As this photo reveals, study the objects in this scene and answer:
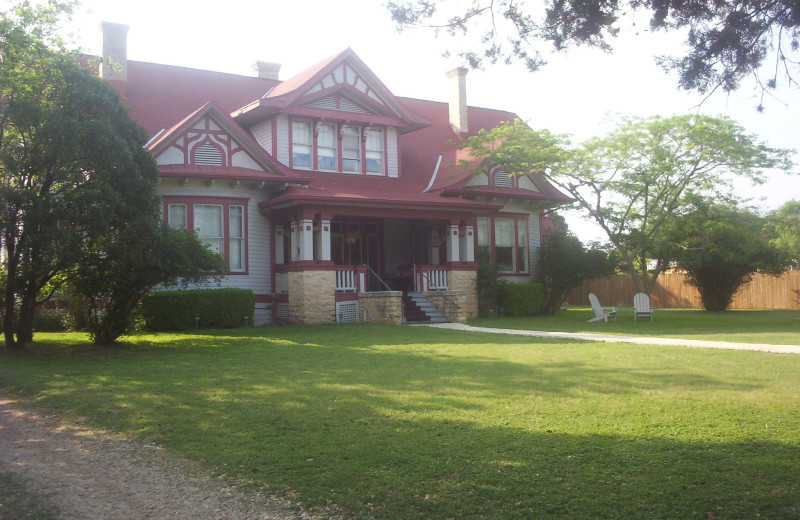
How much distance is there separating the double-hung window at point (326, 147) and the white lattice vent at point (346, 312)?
495 centimetres

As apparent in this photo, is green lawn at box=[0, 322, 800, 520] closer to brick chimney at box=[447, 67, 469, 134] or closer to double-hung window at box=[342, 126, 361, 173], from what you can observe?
double-hung window at box=[342, 126, 361, 173]

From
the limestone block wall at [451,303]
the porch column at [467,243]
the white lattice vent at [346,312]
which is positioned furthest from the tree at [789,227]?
the white lattice vent at [346,312]

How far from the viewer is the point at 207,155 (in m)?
20.3

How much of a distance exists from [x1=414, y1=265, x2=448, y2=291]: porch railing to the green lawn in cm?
978

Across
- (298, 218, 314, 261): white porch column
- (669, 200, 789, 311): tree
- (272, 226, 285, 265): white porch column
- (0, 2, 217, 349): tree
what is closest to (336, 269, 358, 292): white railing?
(298, 218, 314, 261): white porch column

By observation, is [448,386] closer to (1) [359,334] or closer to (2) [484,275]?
(1) [359,334]

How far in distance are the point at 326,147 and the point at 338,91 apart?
1854 millimetres

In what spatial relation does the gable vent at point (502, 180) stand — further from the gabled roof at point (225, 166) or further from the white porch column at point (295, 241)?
the white porch column at point (295, 241)

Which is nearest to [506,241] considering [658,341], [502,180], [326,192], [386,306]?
[502,180]

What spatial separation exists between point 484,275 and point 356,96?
7350 mm

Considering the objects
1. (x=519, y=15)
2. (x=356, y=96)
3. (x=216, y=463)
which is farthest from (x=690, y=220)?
(x=216, y=463)

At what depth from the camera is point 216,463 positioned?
5.81 m

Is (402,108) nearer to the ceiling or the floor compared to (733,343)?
nearer to the ceiling

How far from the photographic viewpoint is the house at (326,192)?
20.2 meters
